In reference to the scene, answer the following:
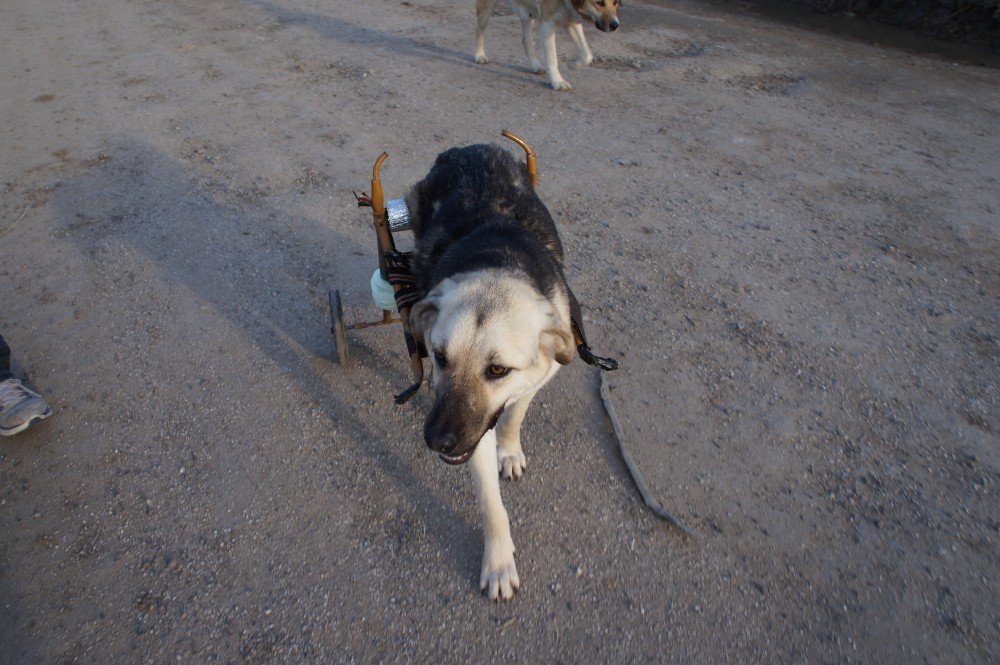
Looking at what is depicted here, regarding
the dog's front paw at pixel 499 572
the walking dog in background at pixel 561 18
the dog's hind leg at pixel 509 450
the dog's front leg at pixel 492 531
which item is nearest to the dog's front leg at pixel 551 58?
the walking dog in background at pixel 561 18

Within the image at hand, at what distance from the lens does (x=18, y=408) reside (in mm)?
3076

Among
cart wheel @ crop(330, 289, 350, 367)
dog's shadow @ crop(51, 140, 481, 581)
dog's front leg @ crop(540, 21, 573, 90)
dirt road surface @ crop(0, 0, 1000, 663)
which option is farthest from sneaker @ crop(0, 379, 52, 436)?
dog's front leg @ crop(540, 21, 573, 90)

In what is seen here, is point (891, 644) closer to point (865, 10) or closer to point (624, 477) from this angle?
point (624, 477)

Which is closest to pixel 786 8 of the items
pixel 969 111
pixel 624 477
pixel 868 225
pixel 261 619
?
pixel 969 111

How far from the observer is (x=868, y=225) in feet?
16.4

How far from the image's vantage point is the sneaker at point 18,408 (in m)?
3.05

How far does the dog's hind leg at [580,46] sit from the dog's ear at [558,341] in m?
7.05

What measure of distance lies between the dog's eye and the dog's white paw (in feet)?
3.11

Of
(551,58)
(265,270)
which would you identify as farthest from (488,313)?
(551,58)

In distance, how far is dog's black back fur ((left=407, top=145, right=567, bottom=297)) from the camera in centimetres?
269

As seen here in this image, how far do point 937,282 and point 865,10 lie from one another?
370 inches

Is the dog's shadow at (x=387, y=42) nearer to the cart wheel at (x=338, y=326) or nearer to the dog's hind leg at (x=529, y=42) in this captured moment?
the dog's hind leg at (x=529, y=42)

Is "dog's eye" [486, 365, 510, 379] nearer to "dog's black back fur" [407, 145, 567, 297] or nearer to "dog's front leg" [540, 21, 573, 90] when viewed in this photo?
"dog's black back fur" [407, 145, 567, 297]

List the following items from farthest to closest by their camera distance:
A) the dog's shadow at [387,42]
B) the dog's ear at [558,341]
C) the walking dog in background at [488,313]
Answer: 1. the dog's shadow at [387,42]
2. the dog's ear at [558,341]
3. the walking dog in background at [488,313]
